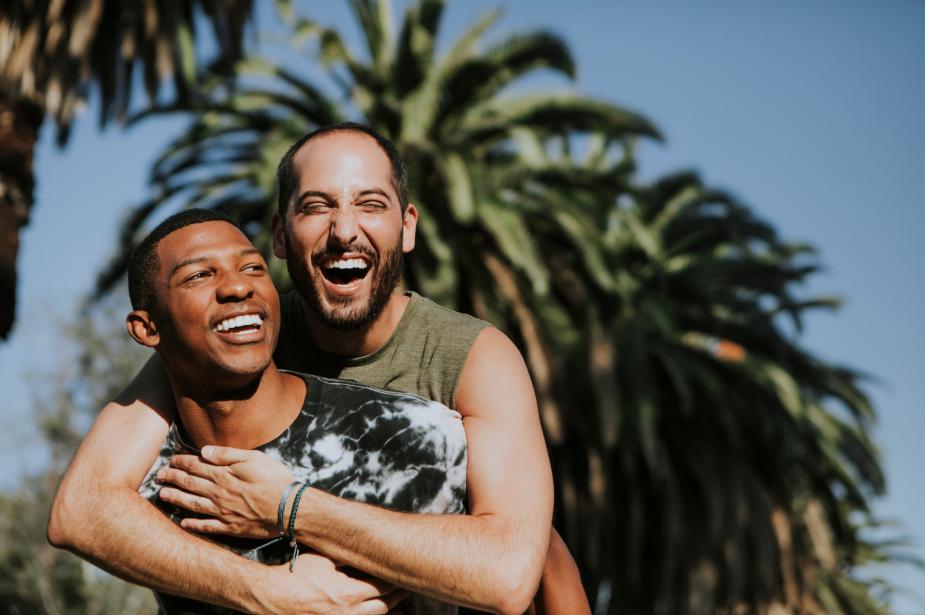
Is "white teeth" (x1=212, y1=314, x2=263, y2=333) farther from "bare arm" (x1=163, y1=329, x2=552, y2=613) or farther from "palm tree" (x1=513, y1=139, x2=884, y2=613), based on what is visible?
"palm tree" (x1=513, y1=139, x2=884, y2=613)

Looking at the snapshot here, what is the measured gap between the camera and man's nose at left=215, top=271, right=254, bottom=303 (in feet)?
12.0

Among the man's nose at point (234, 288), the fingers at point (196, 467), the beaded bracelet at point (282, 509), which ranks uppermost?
the man's nose at point (234, 288)

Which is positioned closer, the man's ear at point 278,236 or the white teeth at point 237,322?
the white teeth at point 237,322

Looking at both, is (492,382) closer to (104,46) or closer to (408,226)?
(408,226)

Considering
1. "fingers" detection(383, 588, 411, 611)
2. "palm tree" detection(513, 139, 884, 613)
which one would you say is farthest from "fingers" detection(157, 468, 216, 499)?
"palm tree" detection(513, 139, 884, 613)

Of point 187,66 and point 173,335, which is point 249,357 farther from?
point 187,66

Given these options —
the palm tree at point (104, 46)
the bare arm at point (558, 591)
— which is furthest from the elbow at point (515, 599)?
the palm tree at point (104, 46)

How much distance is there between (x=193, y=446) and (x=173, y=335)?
420mm

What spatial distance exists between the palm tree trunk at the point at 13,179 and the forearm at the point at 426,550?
2531 millimetres

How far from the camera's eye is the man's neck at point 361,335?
13.9 feet

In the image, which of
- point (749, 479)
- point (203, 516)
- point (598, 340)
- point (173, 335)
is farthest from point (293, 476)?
point (749, 479)

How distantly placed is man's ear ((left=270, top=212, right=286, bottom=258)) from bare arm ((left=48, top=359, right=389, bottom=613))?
0.99m

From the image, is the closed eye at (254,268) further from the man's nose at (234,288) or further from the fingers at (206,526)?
the fingers at (206,526)

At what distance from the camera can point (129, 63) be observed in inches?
572
